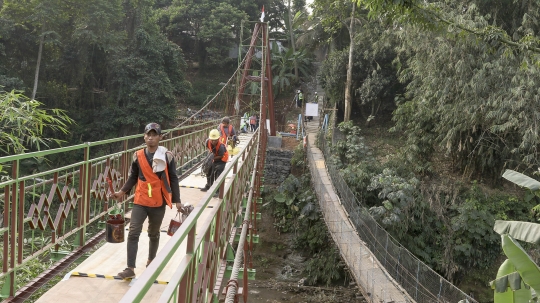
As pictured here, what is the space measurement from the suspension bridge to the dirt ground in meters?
1.07

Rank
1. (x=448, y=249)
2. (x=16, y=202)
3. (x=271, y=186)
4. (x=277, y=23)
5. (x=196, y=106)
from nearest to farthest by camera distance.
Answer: (x=16, y=202) < (x=448, y=249) < (x=271, y=186) < (x=196, y=106) < (x=277, y=23)

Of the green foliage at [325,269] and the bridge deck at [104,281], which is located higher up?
the bridge deck at [104,281]

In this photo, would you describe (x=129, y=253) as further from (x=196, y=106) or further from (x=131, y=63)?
(x=196, y=106)

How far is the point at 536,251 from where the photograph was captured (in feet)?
35.4

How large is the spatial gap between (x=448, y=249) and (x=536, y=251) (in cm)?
184

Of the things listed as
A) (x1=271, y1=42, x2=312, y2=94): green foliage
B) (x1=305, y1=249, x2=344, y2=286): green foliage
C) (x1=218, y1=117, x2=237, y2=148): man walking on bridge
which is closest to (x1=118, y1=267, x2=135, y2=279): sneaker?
(x1=218, y1=117, x2=237, y2=148): man walking on bridge

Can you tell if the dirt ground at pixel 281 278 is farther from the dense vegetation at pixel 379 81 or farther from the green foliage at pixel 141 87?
the green foliage at pixel 141 87

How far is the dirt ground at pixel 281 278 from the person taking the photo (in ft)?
32.9

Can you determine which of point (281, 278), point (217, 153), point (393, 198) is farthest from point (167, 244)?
point (281, 278)

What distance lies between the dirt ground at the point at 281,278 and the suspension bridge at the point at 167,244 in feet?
3.51

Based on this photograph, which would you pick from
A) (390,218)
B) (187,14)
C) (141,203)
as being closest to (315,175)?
(390,218)

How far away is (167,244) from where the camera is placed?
145cm

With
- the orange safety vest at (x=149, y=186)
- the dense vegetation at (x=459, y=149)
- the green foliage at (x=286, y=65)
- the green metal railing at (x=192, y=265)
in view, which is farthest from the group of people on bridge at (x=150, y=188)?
the green foliage at (x=286, y=65)

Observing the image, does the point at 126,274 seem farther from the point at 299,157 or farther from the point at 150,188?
the point at 299,157
